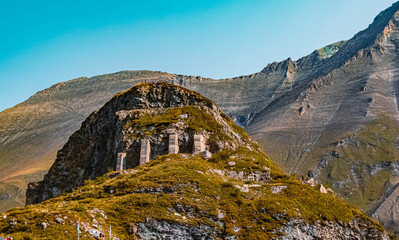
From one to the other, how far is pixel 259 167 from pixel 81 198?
19738mm

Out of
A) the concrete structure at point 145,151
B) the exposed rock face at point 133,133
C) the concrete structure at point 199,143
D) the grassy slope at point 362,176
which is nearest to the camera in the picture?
the concrete structure at point 199,143

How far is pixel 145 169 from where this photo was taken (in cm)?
4188

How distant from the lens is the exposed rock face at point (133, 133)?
181ft

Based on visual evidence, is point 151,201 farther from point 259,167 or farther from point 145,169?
point 259,167

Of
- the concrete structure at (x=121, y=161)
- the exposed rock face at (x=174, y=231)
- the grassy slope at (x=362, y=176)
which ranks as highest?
the concrete structure at (x=121, y=161)

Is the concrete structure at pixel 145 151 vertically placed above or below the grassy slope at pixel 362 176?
above

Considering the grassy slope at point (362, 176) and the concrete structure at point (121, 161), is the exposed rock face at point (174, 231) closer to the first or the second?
the concrete structure at point (121, 161)

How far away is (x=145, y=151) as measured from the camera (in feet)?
174

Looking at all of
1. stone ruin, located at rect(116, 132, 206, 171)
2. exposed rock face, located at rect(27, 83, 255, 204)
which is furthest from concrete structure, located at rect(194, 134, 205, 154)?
exposed rock face, located at rect(27, 83, 255, 204)

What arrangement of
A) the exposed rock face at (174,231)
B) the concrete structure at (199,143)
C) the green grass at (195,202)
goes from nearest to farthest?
1. the exposed rock face at (174,231)
2. the green grass at (195,202)
3. the concrete structure at (199,143)

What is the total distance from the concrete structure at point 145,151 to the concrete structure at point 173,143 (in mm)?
2874

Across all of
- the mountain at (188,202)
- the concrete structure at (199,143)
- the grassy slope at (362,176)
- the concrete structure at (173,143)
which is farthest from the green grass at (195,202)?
the grassy slope at (362,176)

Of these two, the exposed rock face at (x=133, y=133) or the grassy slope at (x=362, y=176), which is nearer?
the exposed rock face at (x=133, y=133)

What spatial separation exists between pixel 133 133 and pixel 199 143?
9.18 meters
